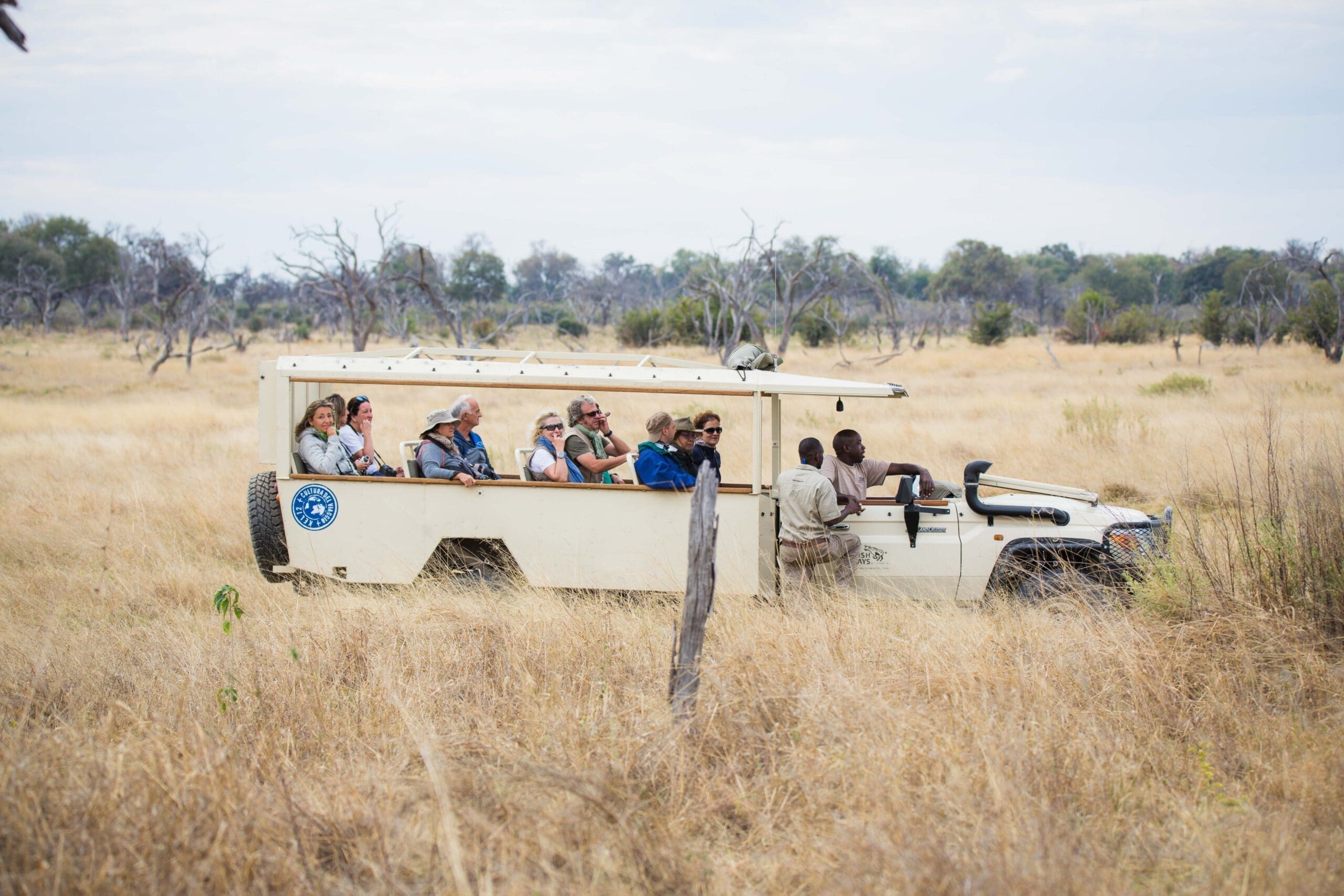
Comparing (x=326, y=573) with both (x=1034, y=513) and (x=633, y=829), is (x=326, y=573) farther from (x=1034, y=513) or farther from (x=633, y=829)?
(x=1034, y=513)

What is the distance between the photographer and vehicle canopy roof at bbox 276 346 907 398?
6.01m

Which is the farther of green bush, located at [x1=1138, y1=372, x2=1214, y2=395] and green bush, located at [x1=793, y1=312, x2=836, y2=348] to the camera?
green bush, located at [x1=793, y1=312, x2=836, y2=348]

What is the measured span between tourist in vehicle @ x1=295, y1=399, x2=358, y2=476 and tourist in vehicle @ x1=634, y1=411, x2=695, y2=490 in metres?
1.90

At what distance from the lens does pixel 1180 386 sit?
60.9 feet

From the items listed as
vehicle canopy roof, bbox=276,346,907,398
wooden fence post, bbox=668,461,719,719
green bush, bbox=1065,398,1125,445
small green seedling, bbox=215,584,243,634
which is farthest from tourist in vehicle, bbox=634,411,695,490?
green bush, bbox=1065,398,1125,445

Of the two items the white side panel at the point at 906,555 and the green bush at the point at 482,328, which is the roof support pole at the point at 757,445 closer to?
the white side panel at the point at 906,555

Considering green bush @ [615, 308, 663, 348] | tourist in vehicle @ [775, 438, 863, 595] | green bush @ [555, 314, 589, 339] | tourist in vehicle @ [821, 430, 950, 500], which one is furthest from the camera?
green bush @ [555, 314, 589, 339]

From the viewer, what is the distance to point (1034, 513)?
6.11m

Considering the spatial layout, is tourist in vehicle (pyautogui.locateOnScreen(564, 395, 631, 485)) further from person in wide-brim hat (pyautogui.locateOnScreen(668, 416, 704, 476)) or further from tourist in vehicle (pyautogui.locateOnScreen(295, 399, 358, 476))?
tourist in vehicle (pyautogui.locateOnScreen(295, 399, 358, 476))

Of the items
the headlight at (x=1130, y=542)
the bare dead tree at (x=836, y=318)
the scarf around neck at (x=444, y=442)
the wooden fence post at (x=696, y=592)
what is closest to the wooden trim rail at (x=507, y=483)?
the scarf around neck at (x=444, y=442)

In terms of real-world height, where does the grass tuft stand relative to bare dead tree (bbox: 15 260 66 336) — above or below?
below

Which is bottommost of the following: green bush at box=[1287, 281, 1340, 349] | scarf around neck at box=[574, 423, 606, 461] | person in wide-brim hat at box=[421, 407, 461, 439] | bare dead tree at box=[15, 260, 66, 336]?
scarf around neck at box=[574, 423, 606, 461]

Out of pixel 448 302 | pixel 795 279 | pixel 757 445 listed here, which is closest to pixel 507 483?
pixel 757 445

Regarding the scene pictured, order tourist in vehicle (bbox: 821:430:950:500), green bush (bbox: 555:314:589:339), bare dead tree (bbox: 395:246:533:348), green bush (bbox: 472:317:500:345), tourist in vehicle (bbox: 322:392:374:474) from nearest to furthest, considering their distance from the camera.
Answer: tourist in vehicle (bbox: 821:430:950:500) → tourist in vehicle (bbox: 322:392:374:474) → bare dead tree (bbox: 395:246:533:348) → green bush (bbox: 472:317:500:345) → green bush (bbox: 555:314:589:339)
